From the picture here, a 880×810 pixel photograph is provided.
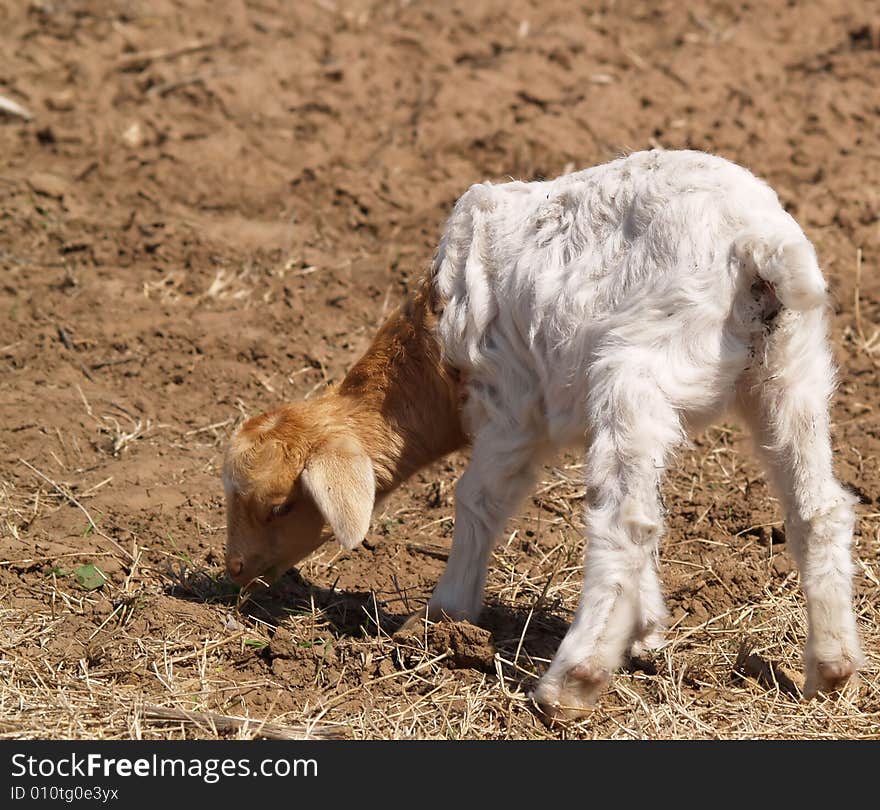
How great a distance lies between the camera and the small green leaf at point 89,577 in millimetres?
6000

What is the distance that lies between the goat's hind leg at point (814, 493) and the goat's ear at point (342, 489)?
1.71m

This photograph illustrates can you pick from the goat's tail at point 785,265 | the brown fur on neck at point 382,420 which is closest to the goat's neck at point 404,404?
the brown fur on neck at point 382,420

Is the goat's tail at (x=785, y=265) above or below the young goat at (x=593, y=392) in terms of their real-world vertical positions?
above

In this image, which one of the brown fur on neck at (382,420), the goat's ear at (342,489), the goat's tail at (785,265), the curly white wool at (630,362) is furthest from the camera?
the brown fur on neck at (382,420)

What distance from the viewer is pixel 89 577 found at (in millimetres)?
6043

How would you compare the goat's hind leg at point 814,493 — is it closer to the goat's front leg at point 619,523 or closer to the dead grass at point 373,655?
the dead grass at point 373,655

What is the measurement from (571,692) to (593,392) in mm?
1203

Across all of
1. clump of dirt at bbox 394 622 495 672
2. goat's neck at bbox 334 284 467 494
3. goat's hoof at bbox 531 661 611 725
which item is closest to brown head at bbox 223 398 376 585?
goat's neck at bbox 334 284 467 494

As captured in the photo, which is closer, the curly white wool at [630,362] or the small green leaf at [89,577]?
the curly white wool at [630,362]

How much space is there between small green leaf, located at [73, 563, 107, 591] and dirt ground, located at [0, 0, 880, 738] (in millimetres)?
15

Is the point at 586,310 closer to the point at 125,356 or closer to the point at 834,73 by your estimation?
the point at 125,356

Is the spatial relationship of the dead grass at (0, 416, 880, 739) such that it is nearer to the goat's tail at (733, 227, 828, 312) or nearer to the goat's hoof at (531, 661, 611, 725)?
the goat's hoof at (531, 661, 611, 725)

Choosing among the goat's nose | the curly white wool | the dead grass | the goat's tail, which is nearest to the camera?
the goat's tail

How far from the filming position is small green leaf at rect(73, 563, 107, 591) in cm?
600
